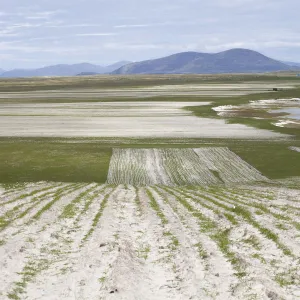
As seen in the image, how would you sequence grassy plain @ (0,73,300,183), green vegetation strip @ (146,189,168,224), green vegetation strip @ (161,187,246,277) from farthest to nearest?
grassy plain @ (0,73,300,183), green vegetation strip @ (146,189,168,224), green vegetation strip @ (161,187,246,277)

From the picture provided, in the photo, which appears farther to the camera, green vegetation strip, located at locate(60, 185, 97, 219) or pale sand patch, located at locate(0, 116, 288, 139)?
pale sand patch, located at locate(0, 116, 288, 139)

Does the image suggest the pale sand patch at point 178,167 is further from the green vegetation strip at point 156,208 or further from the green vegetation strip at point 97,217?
the green vegetation strip at point 97,217

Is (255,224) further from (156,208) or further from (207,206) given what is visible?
(156,208)

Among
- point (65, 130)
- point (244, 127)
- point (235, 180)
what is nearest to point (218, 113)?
point (244, 127)

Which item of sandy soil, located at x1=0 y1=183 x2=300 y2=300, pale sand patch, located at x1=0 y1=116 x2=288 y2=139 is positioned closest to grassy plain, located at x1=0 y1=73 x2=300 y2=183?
pale sand patch, located at x1=0 y1=116 x2=288 y2=139

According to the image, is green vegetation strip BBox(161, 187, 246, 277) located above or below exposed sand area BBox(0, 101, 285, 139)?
below

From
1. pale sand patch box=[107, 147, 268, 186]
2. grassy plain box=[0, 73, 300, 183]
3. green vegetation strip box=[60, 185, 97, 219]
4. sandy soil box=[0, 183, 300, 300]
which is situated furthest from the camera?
grassy plain box=[0, 73, 300, 183]

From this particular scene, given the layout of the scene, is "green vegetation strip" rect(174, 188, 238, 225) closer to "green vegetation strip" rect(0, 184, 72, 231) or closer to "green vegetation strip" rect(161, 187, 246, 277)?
"green vegetation strip" rect(161, 187, 246, 277)
